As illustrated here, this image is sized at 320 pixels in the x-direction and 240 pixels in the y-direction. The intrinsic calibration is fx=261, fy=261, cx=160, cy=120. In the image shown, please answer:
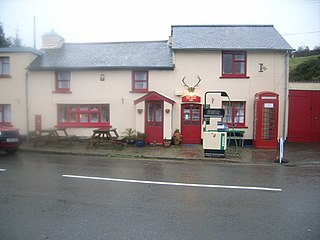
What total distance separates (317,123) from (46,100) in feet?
54.3

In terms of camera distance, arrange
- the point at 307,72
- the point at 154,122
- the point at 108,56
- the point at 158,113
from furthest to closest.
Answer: the point at 307,72, the point at 108,56, the point at 158,113, the point at 154,122

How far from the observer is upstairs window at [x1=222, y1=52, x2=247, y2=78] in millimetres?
15305

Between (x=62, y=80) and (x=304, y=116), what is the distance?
48.9 feet

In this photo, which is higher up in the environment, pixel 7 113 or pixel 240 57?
pixel 240 57

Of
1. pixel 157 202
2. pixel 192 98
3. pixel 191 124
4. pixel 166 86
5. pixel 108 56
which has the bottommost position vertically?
pixel 157 202

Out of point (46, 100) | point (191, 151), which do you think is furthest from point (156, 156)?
point (46, 100)

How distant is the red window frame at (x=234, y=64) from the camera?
15.3 metres

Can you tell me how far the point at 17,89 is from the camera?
54.1ft

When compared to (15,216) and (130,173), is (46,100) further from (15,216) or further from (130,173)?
(15,216)

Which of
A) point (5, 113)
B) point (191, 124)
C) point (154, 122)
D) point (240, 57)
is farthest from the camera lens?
point (5, 113)

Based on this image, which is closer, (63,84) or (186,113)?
(186,113)

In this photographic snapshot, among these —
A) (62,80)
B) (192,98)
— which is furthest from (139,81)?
A: (62,80)

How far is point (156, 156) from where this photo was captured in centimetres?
1176

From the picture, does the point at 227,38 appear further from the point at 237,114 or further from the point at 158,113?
the point at 158,113
